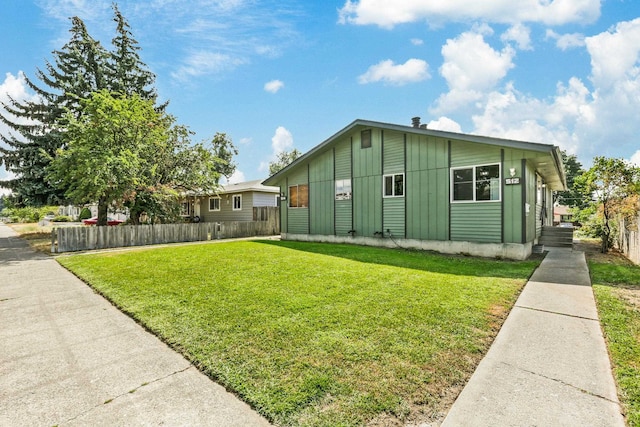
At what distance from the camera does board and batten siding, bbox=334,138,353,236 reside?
1241 cm

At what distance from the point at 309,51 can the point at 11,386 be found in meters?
13.5

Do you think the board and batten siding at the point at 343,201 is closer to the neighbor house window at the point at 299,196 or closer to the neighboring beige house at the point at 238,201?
the neighbor house window at the point at 299,196

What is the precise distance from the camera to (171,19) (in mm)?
10258

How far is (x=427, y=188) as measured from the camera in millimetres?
10234

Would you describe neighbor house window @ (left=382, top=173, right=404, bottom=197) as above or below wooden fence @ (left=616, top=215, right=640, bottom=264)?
above

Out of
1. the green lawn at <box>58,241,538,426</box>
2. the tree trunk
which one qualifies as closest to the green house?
the green lawn at <box>58,241,538,426</box>

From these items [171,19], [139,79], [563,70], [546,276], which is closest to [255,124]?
[139,79]

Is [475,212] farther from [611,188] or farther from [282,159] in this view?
[282,159]

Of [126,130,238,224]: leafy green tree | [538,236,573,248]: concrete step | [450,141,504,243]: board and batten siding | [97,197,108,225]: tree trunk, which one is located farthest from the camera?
[126,130,238,224]: leafy green tree

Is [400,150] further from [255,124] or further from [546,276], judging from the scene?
[255,124]

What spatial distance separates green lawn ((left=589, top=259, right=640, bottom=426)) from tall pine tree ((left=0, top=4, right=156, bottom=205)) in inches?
833

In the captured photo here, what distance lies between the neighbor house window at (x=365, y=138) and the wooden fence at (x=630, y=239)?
8.50m

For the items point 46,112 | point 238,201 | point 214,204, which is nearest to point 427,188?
point 238,201

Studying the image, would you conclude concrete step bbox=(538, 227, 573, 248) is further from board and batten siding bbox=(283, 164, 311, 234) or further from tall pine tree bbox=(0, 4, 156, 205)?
tall pine tree bbox=(0, 4, 156, 205)
